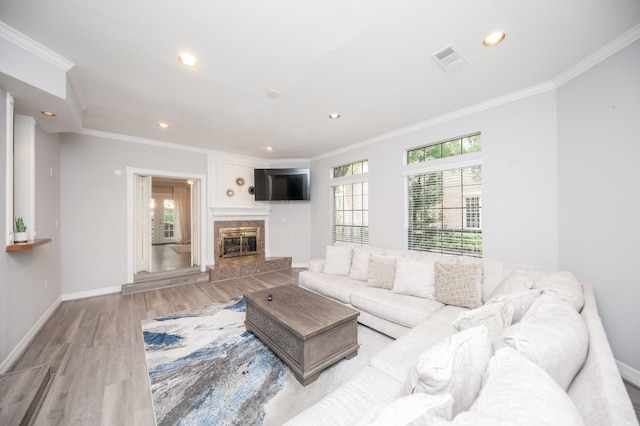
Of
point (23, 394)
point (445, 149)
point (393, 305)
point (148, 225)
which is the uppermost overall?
point (445, 149)

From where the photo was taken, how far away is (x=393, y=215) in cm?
409

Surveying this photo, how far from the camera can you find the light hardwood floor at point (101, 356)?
65.6 inches

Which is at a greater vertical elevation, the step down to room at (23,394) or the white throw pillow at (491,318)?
the white throw pillow at (491,318)

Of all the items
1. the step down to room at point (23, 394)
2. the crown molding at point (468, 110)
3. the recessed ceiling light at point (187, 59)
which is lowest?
the step down to room at point (23, 394)

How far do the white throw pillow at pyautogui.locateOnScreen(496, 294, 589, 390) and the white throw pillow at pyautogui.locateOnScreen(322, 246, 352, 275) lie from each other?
8.67 ft

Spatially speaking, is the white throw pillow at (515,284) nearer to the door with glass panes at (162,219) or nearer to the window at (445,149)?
the window at (445,149)

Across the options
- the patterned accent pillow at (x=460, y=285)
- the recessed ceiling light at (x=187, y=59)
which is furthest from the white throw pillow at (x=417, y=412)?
the recessed ceiling light at (x=187, y=59)

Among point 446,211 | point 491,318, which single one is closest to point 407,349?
point 491,318

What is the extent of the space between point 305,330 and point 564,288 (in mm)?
1886

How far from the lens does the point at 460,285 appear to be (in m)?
2.42

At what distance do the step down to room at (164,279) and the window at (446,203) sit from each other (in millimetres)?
4235

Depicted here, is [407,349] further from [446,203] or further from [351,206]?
[351,206]

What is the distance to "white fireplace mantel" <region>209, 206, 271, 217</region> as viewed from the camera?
5.32 m

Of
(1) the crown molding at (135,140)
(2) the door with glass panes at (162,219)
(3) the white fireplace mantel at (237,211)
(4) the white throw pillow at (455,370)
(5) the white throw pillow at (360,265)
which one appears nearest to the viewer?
(4) the white throw pillow at (455,370)
